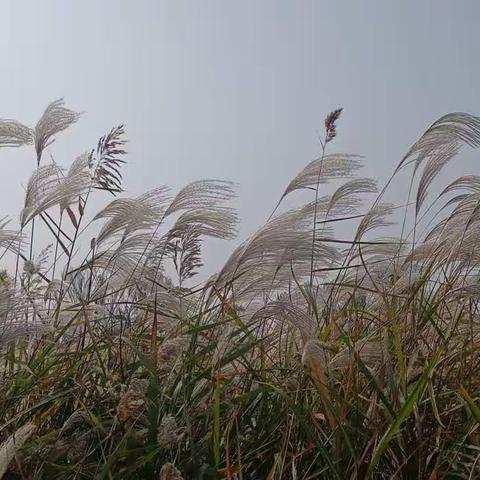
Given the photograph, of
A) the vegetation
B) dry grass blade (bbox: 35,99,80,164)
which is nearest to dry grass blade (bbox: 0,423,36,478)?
the vegetation

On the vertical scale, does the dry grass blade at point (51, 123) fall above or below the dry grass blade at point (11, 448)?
above

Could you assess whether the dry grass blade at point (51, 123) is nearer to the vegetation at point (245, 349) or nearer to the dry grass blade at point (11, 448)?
the vegetation at point (245, 349)

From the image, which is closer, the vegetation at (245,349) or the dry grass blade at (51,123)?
the vegetation at (245,349)

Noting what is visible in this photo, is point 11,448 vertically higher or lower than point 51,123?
lower

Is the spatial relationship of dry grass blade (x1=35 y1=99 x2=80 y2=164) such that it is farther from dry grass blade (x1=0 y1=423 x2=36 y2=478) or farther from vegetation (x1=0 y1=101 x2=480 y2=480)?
dry grass blade (x1=0 y1=423 x2=36 y2=478)

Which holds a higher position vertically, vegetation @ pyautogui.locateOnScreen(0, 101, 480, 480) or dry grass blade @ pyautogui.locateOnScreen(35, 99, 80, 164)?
dry grass blade @ pyautogui.locateOnScreen(35, 99, 80, 164)

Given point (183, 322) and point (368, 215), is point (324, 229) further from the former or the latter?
point (183, 322)

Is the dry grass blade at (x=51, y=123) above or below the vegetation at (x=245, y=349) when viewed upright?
above

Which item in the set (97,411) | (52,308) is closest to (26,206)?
(52,308)

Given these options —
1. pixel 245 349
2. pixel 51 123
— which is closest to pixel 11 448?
pixel 245 349

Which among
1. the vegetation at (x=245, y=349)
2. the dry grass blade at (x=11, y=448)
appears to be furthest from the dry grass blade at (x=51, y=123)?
the dry grass blade at (x=11, y=448)

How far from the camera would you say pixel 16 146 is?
2.33 meters

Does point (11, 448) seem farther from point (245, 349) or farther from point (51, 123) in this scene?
point (51, 123)

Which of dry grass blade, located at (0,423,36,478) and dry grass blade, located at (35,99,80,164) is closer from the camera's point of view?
dry grass blade, located at (0,423,36,478)
